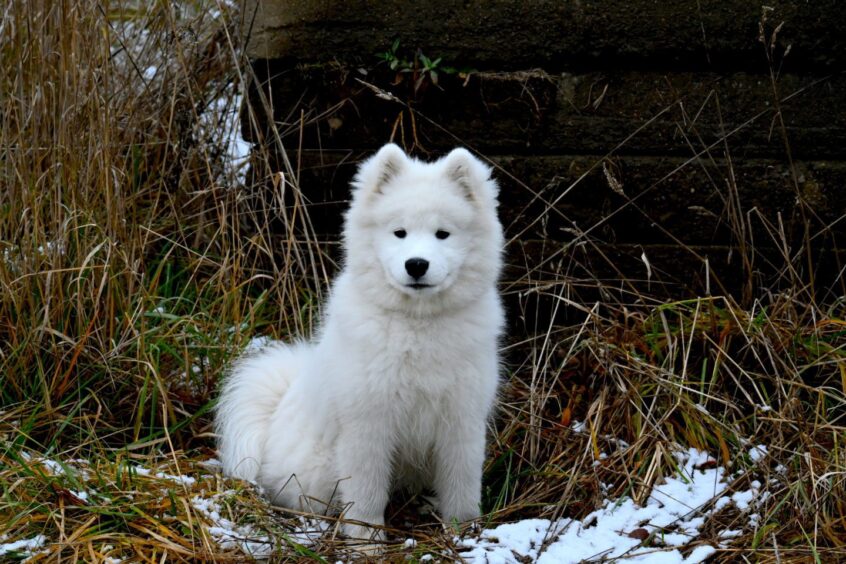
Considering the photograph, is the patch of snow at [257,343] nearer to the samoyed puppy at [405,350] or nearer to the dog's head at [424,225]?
the samoyed puppy at [405,350]

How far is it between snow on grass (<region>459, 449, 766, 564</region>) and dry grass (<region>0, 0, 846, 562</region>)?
64mm

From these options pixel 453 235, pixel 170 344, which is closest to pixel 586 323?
pixel 453 235

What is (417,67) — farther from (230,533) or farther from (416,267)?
(230,533)

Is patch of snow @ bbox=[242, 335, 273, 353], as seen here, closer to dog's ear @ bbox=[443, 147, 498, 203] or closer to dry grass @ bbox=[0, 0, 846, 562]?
dry grass @ bbox=[0, 0, 846, 562]

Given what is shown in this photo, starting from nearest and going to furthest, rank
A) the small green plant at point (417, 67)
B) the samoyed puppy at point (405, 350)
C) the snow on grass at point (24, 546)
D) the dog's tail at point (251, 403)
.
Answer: the snow on grass at point (24, 546) → the samoyed puppy at point (405, 350) → the dog's tail at point (251, 403) → the small green plant at point (417, 67)

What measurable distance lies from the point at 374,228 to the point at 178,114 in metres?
1.77

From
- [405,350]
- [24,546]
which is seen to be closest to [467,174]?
[405,350]

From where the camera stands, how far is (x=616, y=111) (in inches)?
150

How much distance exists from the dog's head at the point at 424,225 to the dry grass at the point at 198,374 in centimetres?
76

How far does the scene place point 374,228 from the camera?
2.86 meters

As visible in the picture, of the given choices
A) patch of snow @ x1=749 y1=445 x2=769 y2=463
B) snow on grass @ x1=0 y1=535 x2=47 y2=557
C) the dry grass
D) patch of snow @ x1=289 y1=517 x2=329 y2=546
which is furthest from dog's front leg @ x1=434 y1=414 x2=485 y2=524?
snow on grass @ x1=0 y1=535 x2=47 y2=557

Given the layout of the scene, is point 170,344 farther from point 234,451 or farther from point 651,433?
point 651,433

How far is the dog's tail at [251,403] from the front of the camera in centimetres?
310

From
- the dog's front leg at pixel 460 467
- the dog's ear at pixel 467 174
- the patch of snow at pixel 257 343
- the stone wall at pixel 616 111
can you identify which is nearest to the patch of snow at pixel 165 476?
the patch of snow at pixel 257 343
